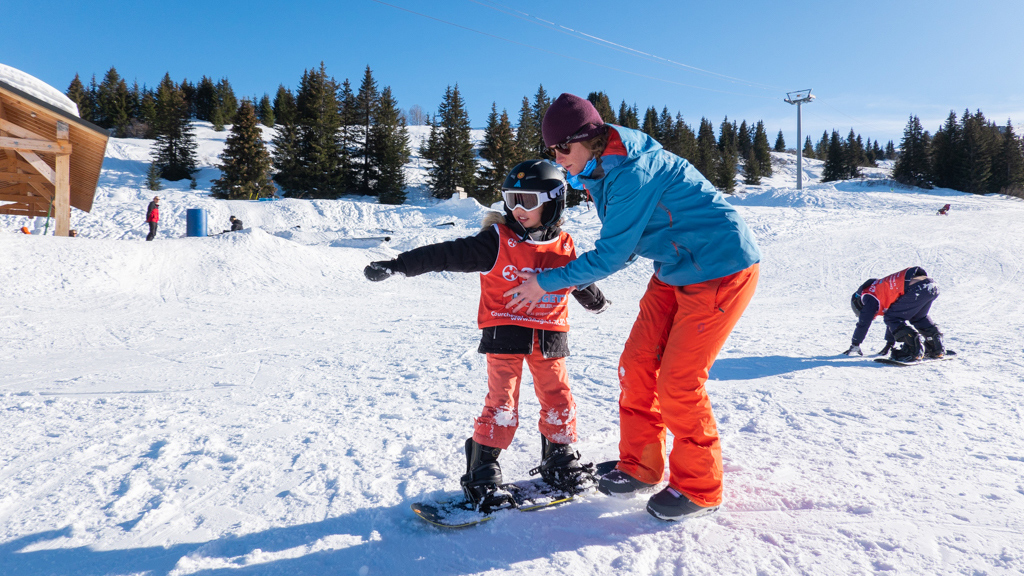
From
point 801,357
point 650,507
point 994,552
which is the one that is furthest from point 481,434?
point 801,357

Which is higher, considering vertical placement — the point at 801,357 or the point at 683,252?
the point at 683,252

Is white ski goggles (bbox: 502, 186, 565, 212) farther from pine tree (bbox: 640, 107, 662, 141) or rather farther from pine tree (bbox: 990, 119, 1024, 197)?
pine tree (bbox: 990, 119, 1024, 197)

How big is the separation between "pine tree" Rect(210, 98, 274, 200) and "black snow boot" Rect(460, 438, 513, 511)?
119 feet

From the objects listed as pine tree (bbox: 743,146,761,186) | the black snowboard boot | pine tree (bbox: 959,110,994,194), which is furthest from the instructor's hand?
pine tree (bbox: 743,146,761,186)

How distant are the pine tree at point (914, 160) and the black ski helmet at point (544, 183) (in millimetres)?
58855

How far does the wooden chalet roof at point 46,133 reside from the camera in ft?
36.9

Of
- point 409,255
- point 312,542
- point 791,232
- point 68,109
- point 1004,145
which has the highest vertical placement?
point 1004,145

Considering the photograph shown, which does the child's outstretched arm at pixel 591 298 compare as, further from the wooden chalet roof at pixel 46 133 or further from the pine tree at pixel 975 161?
the pine tree at pixel 975 161

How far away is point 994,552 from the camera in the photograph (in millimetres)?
1775

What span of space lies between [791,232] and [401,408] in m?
17.6

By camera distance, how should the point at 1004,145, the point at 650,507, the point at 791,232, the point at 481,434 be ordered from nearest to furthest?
the point at 650,507, the point at 481,434, the point at 791,232, the point at 1004,145

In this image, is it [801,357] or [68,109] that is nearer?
[801,357]

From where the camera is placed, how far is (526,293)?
7.17 feet

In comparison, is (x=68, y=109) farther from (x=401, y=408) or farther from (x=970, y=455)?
(x=970, y=455)
